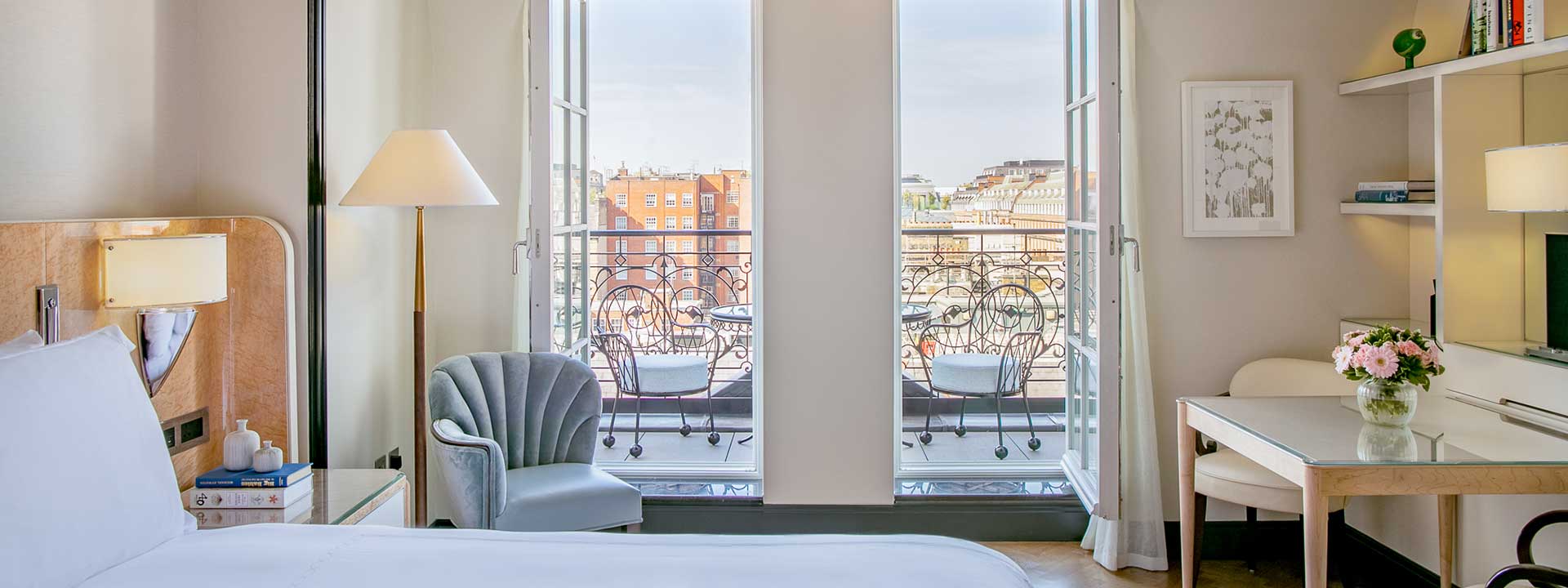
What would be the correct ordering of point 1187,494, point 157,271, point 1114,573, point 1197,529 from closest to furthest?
point 157,271, point 1187,494, point 1197,529, point 1114,573

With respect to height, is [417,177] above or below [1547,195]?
above

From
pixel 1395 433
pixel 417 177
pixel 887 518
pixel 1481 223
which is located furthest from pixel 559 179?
pixel 1481 223

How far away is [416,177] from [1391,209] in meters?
3.07

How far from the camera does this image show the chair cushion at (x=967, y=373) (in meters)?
4.62

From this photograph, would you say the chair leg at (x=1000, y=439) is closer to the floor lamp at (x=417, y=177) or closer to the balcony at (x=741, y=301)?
the balcony at (x=741, y=301)

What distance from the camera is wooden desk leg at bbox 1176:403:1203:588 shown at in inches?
111

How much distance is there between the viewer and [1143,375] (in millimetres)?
3332

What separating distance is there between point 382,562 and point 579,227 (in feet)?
7.01

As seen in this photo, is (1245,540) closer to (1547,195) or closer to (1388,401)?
(1388,401)

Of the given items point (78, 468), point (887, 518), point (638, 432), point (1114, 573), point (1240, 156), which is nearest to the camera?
point (78, 468)

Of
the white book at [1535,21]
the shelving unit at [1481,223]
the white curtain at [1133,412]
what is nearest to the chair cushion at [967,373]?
the white curtain at [1133,412]

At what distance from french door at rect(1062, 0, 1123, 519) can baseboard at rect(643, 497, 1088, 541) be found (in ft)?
0.69

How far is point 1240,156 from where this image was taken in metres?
3.39

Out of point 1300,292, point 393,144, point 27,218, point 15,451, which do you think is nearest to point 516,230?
point 393,144
